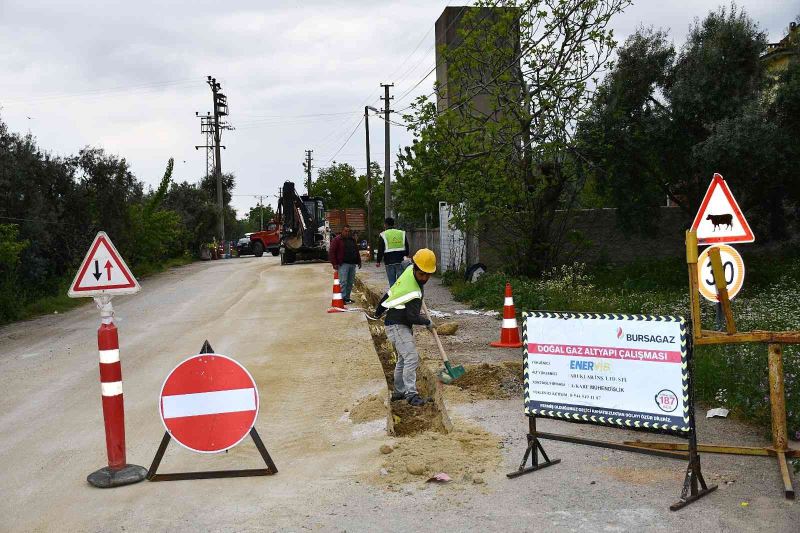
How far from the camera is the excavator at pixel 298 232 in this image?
3581 cm

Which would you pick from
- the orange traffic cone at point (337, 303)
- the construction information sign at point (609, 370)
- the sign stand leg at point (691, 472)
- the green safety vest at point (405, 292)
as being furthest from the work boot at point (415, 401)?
the orange traffic cone at point (337, 303)

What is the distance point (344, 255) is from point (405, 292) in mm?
9088

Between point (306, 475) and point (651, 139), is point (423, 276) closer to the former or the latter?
point (306, 475)

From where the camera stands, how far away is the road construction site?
5090 millimetres

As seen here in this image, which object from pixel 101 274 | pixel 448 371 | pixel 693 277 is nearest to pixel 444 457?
pixel 693 277

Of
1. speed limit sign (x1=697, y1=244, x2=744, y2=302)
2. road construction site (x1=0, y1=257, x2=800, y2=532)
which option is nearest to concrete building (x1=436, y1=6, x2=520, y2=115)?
road construction site (x1=0, y1=257, x2=800, y2=532)

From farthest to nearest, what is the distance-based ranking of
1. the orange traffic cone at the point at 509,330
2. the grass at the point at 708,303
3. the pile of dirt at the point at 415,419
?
the orange traffic cone at the point at 509,330 < the pile of dirt at the point at 415,419 < the grass at the point at 708,303

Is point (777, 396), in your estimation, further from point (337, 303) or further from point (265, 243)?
point (265, 243)

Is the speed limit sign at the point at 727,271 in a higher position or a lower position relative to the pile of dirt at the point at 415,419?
higher

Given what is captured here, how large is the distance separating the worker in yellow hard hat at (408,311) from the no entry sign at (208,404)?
2.70 metres

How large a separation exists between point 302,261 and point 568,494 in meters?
33.5

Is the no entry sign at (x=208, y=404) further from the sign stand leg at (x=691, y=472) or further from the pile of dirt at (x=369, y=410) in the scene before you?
the sign stand leg at (x=691, y=472)

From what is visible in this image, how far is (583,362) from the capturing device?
5.80m

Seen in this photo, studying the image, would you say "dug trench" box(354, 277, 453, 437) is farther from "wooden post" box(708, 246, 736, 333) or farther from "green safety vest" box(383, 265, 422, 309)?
"wooden post" box(708, 246, 736, 333)
